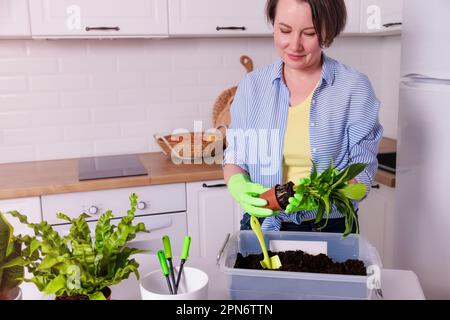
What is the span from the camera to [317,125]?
1.41m

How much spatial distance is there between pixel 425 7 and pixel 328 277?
126cm

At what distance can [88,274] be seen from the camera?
0.84 meters

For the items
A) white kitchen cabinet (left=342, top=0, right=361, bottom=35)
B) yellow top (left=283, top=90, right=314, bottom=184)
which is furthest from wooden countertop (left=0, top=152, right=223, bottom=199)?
white kitchen cabinet (left=342, top=0, right=361, bottom=35)

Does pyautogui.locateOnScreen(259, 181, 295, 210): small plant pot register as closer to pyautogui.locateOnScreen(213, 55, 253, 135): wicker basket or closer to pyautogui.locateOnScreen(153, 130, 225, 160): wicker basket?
pyautogui.locateOnScreen(153, 130, 225, 160): wicker basket

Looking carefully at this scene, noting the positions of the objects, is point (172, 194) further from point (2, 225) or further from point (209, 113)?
point (2, 225)

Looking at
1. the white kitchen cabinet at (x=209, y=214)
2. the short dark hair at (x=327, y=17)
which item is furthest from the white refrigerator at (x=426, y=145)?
the white kitchen cabinet at (x=209, y=214)

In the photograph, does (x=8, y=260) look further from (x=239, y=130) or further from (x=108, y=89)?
(x=108, y=89)

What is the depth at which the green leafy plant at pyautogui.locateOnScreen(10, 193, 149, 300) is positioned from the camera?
831mm

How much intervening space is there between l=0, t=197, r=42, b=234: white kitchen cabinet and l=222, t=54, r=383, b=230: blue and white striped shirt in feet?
2.95

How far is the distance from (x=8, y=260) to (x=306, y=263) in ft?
1.82

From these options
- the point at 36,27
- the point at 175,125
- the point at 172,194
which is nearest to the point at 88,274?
the point at 172,194

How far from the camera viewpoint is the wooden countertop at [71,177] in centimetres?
195

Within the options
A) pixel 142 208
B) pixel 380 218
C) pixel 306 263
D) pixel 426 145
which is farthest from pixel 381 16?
pixel 306 263

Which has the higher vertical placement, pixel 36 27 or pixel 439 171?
pixel 36 27
